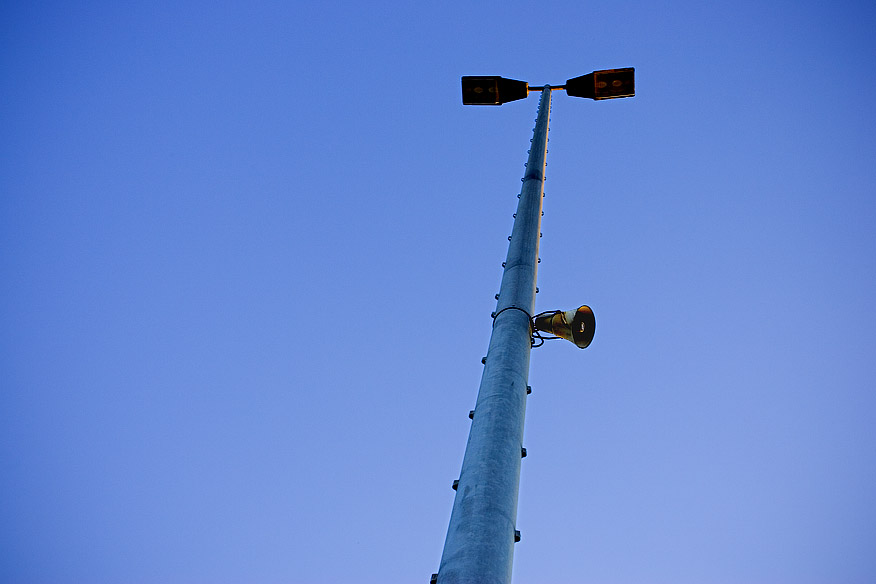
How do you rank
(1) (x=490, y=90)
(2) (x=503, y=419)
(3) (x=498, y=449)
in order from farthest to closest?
(1) (x=490, y=90)
(2) (x=503, y=419)
(3) (x=498, y=449)

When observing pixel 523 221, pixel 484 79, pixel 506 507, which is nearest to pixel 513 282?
pixel 523 221

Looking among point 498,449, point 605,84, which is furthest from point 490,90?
point 498,449

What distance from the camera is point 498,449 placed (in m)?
3.86

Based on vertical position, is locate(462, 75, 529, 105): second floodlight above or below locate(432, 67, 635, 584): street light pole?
above

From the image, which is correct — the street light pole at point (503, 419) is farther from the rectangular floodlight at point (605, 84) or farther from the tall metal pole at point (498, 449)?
the rectangular floodlight at point (605, 84)

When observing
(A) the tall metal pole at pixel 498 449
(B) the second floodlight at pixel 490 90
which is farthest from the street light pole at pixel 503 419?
(B) the second floodlight at pixel 490 90

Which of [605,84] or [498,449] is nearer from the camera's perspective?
[498,449]

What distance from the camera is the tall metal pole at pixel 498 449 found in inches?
131

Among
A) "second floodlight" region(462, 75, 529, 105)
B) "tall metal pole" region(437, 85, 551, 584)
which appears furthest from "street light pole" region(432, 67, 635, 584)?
"second floodlight" region(462, 75, 529, 105)

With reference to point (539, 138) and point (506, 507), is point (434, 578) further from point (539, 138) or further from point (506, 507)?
point (539, 138)

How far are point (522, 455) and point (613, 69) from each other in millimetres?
5480

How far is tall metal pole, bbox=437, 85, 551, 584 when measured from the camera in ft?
10.9

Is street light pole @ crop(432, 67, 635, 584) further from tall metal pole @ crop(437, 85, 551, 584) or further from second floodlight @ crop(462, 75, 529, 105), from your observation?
second floodlight @ crop(462, 75, 529, 105)

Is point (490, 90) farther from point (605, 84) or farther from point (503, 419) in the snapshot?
point (503, 419)
